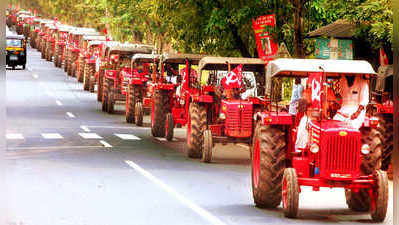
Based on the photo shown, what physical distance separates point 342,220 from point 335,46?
11970 mm

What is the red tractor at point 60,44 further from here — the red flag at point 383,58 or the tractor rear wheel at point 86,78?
the red flag at point 383,58

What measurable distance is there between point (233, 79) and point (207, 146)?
1847 millimetres

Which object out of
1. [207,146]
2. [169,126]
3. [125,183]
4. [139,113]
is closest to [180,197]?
[125,183]

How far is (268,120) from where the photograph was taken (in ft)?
46.5

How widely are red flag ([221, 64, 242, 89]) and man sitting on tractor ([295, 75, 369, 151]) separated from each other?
8.34 meters

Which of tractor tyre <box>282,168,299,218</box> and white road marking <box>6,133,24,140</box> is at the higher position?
tractor tyre <box>282,168,299,218</box>

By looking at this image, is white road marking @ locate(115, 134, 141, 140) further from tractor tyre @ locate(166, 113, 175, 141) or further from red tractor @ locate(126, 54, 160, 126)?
red tractor @ locate(126, 54, 160, 126)

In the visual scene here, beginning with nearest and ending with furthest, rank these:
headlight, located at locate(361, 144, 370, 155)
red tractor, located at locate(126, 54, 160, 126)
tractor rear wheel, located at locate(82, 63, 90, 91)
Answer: headlight, located at locate(361, 144, 370, 155) → red tractor, located at locate(126, 54, 160, 126) → tractor rear wheel, located at locate(82, 63, 90, 91)

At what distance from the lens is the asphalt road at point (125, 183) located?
13.7 meters

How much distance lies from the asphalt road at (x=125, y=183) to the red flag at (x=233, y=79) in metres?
1.77

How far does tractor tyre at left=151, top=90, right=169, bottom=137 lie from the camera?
29.2 metres

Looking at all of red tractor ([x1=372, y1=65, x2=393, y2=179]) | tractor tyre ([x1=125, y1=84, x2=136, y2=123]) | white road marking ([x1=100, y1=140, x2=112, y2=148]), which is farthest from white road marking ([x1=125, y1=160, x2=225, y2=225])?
tractor tyre ([x1=125, y1=84, x2=136, y2=123])

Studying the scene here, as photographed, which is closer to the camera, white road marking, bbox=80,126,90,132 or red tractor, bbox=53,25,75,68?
white road marking, bbox=80,126,90,132

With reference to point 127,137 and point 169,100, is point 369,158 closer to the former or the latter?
point 169,100
